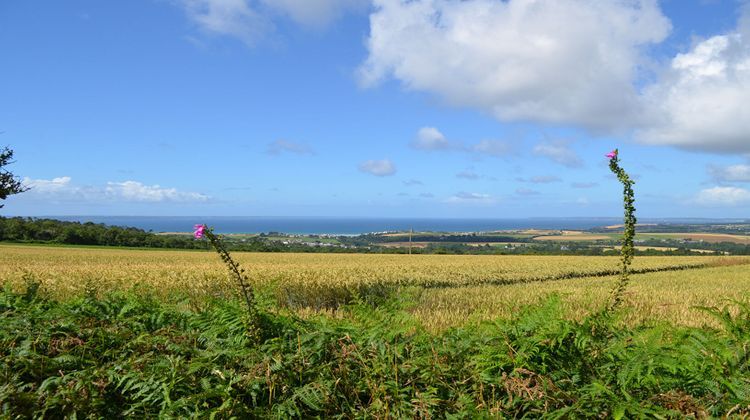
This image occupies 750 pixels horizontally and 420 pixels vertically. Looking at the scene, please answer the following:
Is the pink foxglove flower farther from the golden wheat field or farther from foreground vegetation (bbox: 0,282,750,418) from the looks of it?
the golden wheat field

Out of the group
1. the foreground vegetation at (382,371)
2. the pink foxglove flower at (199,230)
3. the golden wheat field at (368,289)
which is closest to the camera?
the foreground vegetation at (382,371)

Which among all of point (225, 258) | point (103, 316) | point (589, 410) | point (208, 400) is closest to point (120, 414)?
point (208, 400)

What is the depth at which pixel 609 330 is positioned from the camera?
11.8ft

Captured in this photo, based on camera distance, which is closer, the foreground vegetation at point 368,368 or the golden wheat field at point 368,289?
the foreground vegetation at point 368,368

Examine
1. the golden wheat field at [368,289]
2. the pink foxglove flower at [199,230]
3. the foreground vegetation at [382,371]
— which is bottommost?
the golden wheat field at [368,289]

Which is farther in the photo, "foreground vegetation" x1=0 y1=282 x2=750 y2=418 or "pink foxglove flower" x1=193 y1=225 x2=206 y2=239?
"pink foxglove flower" x1=193 y1=225 x2=206 y2=239

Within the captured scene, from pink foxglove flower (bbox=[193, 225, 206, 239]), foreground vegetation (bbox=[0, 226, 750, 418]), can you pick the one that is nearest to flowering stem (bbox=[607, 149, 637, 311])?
foreground vegetation (bbox=[0, 226, 750, 418])

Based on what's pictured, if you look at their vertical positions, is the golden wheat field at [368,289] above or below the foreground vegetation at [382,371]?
below

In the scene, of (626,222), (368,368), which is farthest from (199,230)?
(626,222)

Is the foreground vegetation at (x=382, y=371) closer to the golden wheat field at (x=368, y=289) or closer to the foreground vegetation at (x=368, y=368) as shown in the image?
the foreground vegetation at (x=368, y=368)

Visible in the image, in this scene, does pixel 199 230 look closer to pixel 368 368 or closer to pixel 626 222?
pixel 368 368

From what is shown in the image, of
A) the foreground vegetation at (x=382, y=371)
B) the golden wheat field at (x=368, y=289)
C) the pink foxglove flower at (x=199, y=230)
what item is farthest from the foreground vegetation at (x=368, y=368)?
the golden wheat field at (x=368, y=289)

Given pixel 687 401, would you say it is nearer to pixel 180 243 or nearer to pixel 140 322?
pixel 140 322

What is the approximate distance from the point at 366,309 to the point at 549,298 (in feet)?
4.72
